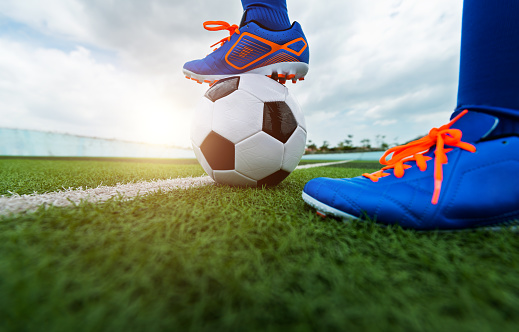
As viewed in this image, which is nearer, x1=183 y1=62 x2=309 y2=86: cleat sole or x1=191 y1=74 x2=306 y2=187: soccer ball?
x1=191 y1=74 x2=306 y2=187: soccer ball

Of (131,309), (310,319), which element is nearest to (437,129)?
(310,319)

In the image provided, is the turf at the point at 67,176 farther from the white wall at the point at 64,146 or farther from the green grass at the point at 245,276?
the white wall at the point at 64,146

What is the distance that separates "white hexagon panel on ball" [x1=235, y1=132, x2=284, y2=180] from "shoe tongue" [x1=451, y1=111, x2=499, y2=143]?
91 cm

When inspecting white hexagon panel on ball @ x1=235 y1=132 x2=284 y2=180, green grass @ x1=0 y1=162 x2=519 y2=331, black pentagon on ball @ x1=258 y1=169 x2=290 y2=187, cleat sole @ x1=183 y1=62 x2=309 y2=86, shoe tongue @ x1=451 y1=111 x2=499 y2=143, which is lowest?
green grass @ x1=0 y1=162 x2=519 y2=331

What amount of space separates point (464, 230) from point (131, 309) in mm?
1073

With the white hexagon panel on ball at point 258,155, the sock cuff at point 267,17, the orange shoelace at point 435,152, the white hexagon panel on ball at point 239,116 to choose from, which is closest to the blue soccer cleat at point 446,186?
the orange shoelace at point 435,152

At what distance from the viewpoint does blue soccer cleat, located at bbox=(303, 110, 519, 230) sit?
0.79 meters

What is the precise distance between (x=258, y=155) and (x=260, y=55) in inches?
29.0

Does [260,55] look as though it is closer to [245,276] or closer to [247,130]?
[247,130]

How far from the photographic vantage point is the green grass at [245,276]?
15.9 inches

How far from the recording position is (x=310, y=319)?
41 cm

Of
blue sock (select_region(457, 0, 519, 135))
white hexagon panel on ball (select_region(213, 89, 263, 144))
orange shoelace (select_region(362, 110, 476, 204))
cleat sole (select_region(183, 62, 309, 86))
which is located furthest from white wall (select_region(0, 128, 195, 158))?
blue sock (select_region(457, 0, 519, 135))

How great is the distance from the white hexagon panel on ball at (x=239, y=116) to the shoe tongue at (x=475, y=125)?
3.27 ft

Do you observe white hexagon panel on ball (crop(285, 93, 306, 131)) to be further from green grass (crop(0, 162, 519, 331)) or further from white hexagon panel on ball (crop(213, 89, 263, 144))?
green grass (crop(0, 162, 519, 331))
